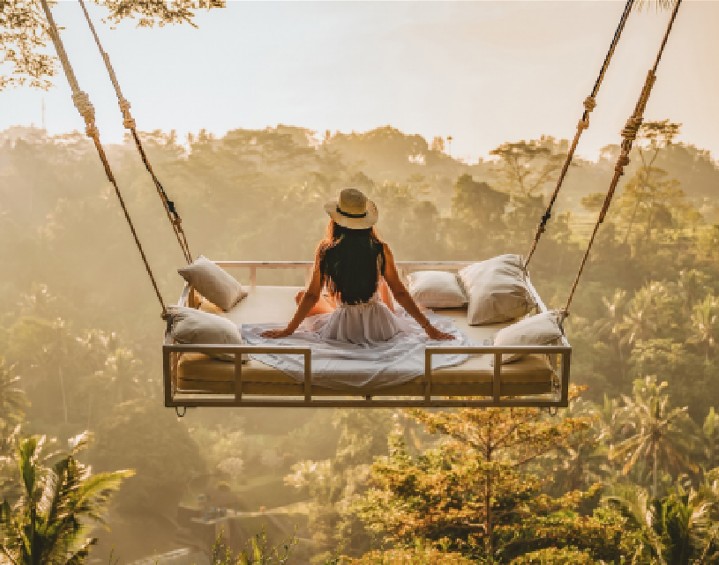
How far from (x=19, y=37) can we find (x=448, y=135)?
3658 cm

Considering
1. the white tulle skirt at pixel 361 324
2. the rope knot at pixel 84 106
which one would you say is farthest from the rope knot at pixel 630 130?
the rope knot at pixel 84 106

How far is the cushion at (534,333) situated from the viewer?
175 inches

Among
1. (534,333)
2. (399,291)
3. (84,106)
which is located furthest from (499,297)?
(84,106)

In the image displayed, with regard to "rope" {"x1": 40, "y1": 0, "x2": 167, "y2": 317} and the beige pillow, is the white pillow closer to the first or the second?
the beige pillow

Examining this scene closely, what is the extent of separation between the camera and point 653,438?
25188 mm

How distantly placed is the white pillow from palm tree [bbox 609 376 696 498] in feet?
64.3

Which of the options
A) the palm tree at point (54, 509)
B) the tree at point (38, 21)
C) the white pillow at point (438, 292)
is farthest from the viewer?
the tree at point (38, 21)

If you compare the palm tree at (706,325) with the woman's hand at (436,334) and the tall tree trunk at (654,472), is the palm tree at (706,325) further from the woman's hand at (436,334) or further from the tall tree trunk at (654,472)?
the woman's hand at (436,334)

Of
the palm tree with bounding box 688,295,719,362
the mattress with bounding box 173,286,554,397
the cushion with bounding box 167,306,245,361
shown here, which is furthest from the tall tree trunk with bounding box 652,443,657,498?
the cushion with bounding box 167,306,245,361

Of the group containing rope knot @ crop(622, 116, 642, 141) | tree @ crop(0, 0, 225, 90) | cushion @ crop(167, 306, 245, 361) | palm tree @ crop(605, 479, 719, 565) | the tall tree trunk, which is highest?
tree @ crop(0, 0, 225, 90)

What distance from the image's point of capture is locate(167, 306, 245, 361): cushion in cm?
445

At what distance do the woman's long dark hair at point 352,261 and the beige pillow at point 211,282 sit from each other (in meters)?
1.01

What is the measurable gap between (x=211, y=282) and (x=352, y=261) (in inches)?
46.4

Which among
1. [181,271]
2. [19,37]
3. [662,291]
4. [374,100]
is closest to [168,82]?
[374,100]
